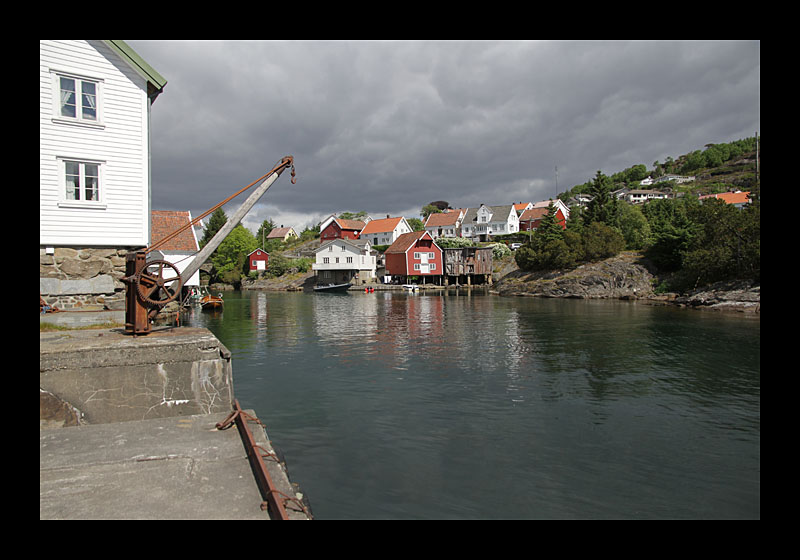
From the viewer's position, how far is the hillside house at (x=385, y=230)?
104062mm

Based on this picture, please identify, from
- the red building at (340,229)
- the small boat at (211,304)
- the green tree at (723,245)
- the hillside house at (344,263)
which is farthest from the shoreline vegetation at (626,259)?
the small boat at (211,304)

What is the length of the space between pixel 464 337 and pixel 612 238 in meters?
46.5

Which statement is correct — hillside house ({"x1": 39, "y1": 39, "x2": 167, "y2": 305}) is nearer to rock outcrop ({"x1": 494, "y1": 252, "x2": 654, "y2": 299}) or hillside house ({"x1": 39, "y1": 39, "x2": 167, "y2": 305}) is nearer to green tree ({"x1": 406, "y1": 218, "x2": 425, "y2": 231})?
rock outcrop ({"x1": 494, "y1": 252, "x2": 654, "y2": 299})

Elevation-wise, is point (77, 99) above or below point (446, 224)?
below

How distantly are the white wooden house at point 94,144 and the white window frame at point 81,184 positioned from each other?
30mm

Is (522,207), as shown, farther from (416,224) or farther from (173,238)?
(173,238)

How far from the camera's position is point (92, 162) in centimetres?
1692

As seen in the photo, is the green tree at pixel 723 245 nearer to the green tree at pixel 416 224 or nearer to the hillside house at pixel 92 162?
the hillside house at pixel 92 162

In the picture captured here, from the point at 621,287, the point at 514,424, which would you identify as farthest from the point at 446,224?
the point at 514,424

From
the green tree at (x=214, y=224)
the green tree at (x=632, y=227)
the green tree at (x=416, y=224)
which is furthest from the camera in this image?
the green tree at (x=416, y=224)

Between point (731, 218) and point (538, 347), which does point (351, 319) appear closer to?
point (538, 347)

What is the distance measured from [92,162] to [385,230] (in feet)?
292

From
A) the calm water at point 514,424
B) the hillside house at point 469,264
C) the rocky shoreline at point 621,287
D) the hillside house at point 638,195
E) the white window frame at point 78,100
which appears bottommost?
the calm water at point 514,424

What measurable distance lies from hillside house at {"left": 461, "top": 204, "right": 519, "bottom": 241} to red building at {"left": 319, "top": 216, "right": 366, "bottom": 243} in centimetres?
2566
